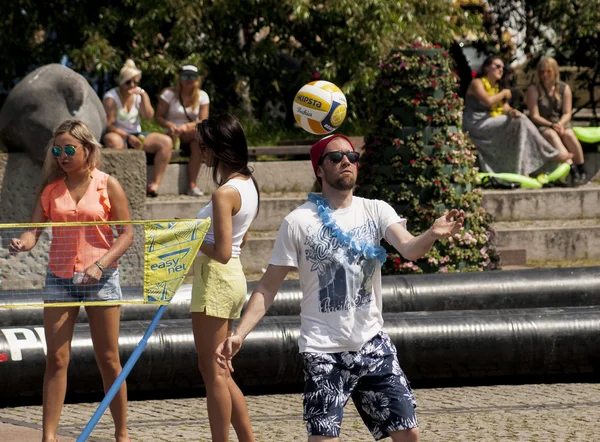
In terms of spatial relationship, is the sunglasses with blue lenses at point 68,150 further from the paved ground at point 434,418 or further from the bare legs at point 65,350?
the paved ground at point 434,418

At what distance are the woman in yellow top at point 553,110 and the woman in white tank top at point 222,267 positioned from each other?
8.71 m

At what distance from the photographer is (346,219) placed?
5.00 metres

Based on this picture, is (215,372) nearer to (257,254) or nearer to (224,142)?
(224,142)

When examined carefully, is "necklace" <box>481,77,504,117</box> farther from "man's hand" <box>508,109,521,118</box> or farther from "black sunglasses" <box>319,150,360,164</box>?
"black sunglasses" <box>319,150,360,164</box>

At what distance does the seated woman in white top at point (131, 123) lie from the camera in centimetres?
1220

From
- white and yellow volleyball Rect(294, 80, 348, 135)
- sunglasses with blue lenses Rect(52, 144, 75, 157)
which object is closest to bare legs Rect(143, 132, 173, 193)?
white and yellow volleyball Rect(294, 80, 348, 135)

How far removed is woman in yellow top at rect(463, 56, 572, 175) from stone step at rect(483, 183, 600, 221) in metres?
0.41

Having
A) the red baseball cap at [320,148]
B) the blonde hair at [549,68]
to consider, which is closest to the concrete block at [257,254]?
the blonde hair at [549,68]

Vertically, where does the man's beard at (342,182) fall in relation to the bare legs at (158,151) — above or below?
below

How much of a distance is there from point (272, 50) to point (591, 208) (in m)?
4.31

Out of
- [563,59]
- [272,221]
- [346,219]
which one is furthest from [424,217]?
[563,59]

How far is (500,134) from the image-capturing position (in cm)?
1380

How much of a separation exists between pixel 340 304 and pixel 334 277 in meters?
0.11

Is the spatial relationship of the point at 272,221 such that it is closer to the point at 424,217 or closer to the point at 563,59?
the point at 424,217
